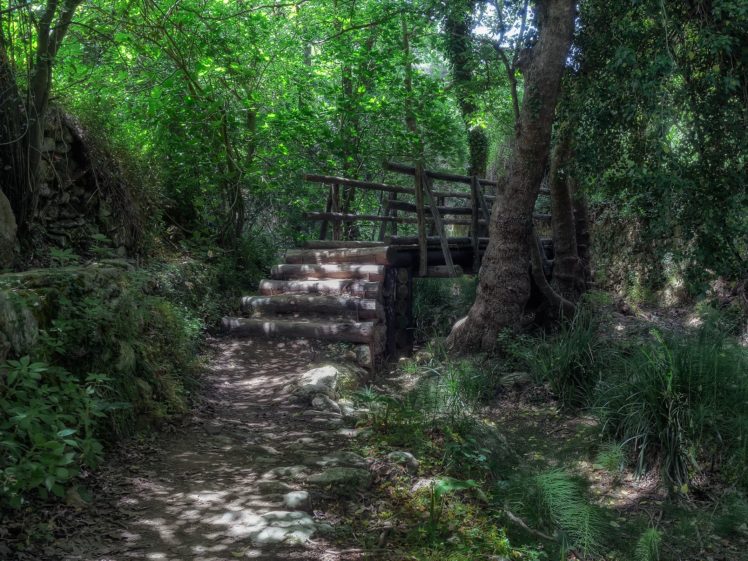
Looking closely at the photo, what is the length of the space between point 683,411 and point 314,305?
193 inches

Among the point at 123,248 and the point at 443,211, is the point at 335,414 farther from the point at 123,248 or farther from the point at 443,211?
the point at 443,211

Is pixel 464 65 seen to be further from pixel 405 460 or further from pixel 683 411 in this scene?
pixel 405 460

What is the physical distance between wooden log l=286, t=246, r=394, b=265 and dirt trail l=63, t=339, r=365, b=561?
3.44 metres

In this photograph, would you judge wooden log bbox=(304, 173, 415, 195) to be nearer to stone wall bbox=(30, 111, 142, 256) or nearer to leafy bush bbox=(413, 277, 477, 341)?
leafy bush bbox=(413, 277, 477, 341)

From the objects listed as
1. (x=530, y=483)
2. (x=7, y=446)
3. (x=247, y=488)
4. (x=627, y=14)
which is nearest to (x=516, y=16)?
(x=627, y=14)

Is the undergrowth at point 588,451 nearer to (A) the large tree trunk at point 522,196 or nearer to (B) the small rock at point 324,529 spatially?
(B) the small rock at point 324,529

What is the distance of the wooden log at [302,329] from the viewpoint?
8211 mm

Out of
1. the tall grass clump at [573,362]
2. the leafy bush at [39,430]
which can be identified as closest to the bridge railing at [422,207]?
the tall grass clump at [573,362]

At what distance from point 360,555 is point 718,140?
204 inches

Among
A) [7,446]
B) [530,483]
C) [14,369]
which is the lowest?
[530,483]

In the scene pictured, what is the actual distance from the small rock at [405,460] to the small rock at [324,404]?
1.36 metres

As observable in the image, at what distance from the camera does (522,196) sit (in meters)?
8.04

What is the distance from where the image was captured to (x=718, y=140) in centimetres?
610

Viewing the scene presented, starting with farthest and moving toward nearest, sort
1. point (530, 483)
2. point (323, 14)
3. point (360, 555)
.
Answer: point (323, 14) → point (530, 483) → point (360, 555)
